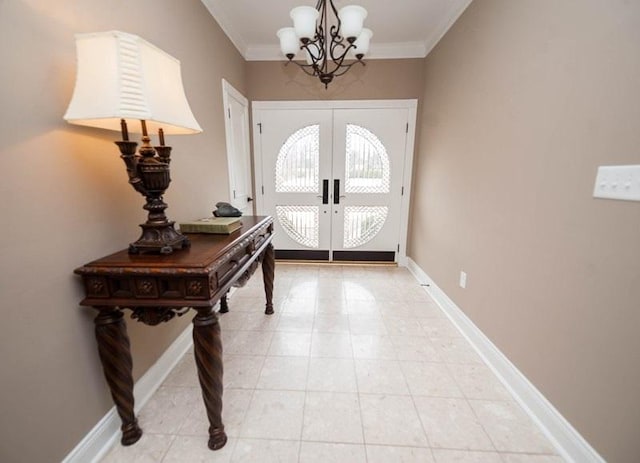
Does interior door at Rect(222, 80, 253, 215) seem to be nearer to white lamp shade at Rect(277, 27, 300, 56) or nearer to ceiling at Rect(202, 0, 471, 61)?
ceiling at Rect(202, 0, 471, 61)

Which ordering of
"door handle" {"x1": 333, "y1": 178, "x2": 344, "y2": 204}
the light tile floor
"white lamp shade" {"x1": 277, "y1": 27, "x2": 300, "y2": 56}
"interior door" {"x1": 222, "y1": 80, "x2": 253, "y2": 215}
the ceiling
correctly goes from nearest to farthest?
the light tile floor → "white lamp shade" {"x1": 277, "y1": 27, "x2": 300, "y2": 56} → the ceiling → "interior door" {"x1": 222, "y1": 80, "x2": 253, "y2": 215} → "door handle" {"x1": 333, "y1": 178, "x2": 344, "y2": 204}

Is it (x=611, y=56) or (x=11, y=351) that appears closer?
(x=11, y=351)

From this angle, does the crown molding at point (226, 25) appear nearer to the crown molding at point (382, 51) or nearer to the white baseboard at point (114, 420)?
the crown molding at point (382, 51)

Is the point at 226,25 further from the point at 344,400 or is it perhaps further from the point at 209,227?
the point at 344,400

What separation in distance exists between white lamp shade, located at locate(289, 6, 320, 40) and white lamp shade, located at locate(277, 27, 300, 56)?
10.3 inches

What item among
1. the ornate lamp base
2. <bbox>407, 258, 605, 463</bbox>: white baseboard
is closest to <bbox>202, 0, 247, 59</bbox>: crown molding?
the ornate lamp base

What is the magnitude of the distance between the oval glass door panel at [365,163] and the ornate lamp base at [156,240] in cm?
243

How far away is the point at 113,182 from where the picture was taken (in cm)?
119

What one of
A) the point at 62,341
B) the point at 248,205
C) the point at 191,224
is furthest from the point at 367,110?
the point at 62,341

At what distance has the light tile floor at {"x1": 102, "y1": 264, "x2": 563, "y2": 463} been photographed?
114 centimetres

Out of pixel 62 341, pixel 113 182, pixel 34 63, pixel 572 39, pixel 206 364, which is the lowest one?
pixel 206 364

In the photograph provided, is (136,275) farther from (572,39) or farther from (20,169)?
(572,39)

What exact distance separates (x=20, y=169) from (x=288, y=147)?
261 centimetres

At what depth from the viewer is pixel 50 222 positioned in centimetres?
91
